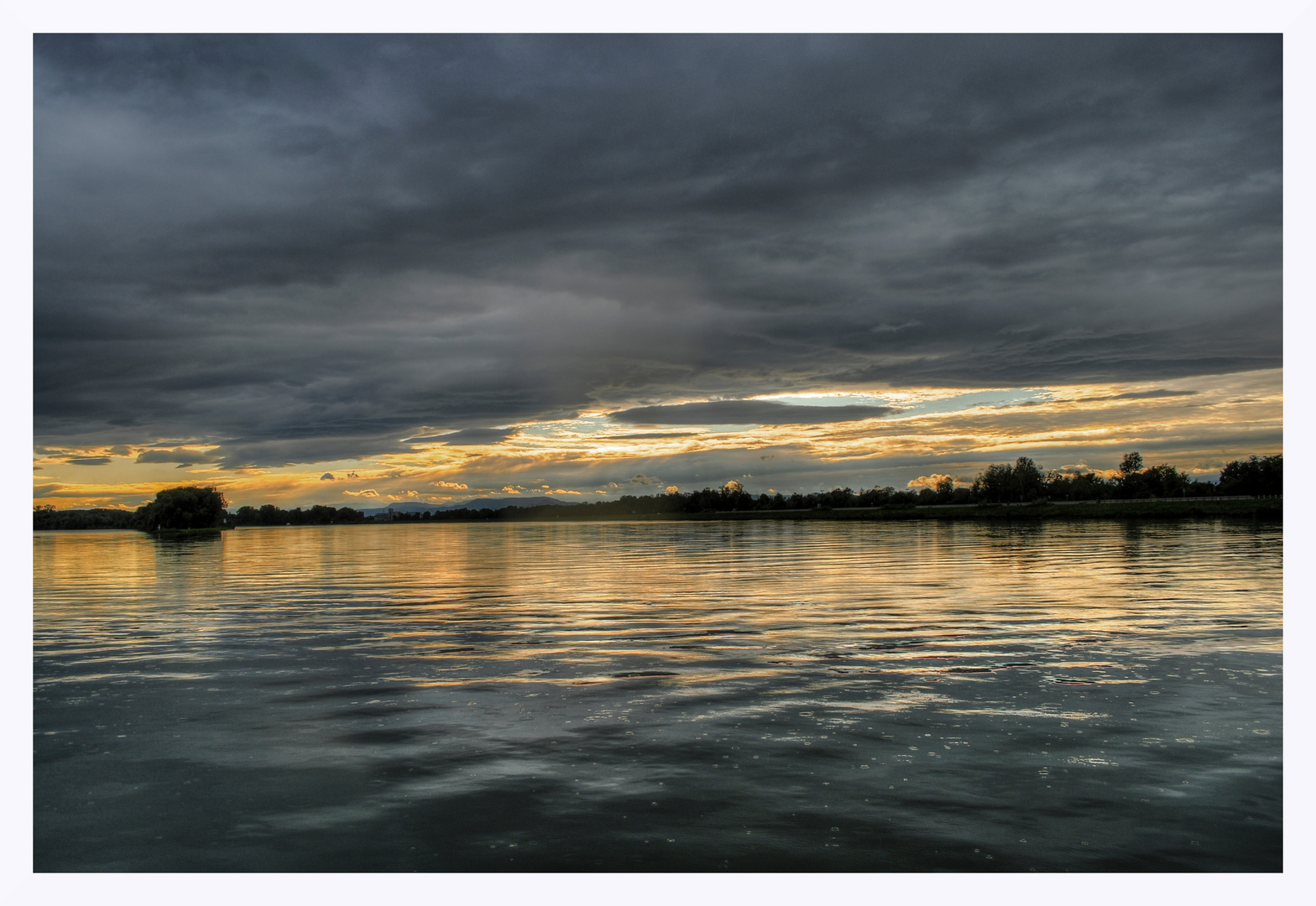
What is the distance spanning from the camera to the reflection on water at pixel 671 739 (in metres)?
9.61

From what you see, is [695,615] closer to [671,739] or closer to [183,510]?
[671,739]

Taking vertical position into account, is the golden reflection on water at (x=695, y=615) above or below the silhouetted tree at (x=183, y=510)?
above

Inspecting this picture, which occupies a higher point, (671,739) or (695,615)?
(671,739)

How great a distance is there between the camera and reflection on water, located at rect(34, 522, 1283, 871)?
9.61 metres

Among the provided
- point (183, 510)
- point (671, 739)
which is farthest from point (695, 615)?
point (183, 510)

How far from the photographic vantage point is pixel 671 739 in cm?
1322

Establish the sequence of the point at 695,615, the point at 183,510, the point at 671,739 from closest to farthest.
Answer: the point at 671,739
the point at 695,615
the point at 183,510

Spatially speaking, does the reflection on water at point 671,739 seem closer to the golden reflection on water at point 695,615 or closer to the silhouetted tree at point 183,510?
the golden reflection on water at point 695,615

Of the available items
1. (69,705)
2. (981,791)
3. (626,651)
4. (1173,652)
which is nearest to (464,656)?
(626,651)

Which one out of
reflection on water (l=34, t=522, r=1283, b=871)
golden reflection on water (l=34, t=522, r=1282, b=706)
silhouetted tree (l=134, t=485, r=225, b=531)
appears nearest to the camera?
reflection on water (l=34, t=522, r=1283, b=871)

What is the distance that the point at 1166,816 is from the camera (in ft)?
Result: 33.3

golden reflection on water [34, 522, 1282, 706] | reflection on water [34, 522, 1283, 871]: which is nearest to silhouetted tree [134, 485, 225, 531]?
golden reflection on water [34, 522, 1282, 706]

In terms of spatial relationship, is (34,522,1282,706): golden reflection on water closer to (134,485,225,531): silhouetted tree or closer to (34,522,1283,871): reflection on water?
(34,522,1283,871): reflection on water

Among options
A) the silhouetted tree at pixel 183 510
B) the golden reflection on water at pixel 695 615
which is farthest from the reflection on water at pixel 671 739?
the silhouetted tree at pixel 183 510
